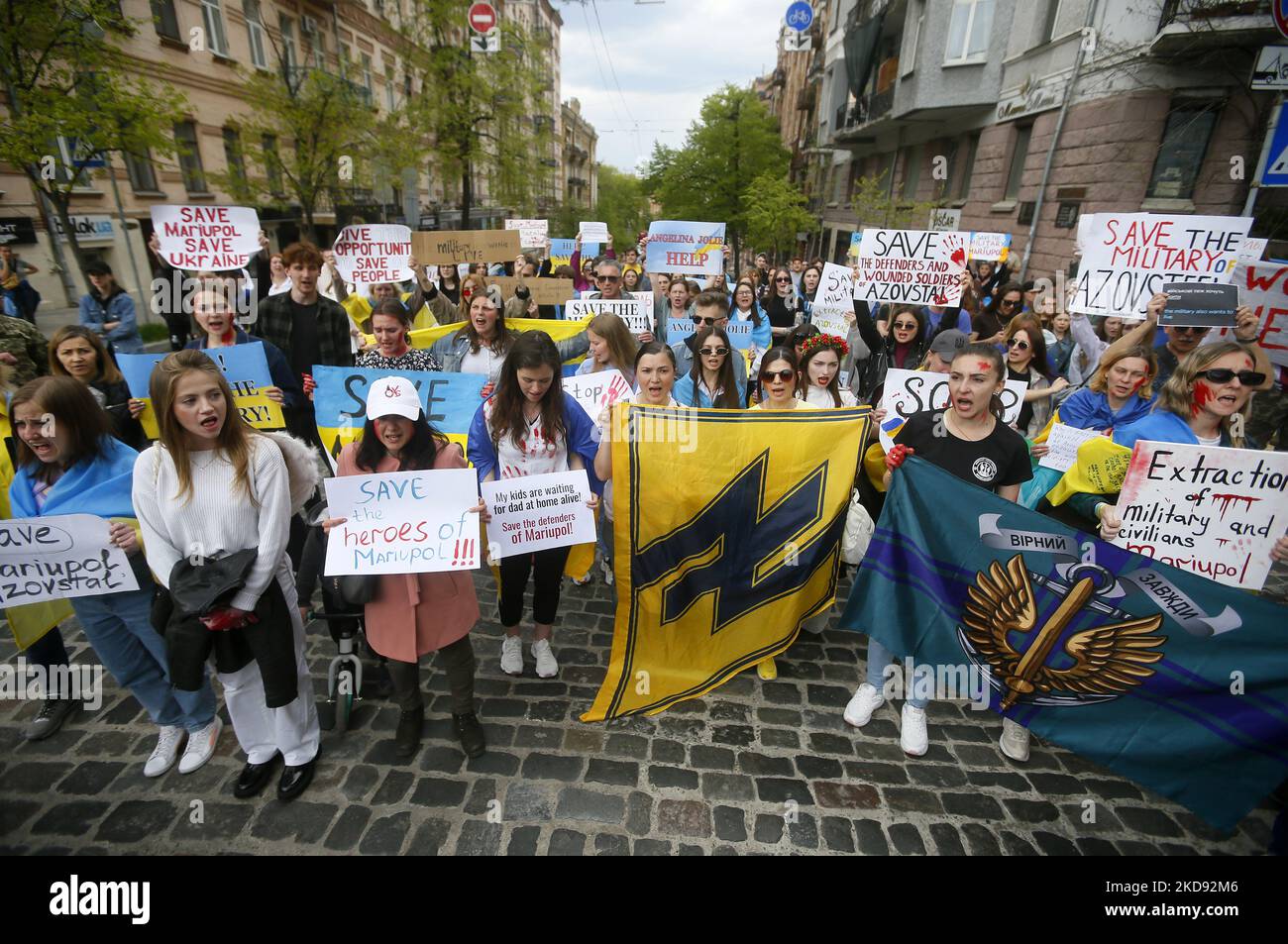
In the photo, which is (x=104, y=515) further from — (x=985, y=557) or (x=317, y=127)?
(x=317, y=127)

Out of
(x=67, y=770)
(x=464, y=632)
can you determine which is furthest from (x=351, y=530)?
(x=67, y=770)

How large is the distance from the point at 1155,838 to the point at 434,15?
25.5 m

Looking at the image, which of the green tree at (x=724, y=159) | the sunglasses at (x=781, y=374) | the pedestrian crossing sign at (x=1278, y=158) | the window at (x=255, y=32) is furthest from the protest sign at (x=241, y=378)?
the green tree at (x=724, y=159)

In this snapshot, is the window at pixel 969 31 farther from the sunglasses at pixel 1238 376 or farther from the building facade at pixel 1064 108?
the sunglasses at pixel 1238 376

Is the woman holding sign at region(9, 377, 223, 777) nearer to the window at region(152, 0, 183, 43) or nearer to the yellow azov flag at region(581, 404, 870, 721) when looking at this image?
the yellow azov flag at region(581, 404, 870, 721)

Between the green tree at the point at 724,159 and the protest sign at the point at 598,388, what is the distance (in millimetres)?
29998

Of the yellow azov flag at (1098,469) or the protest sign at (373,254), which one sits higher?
the protest sign at (373,254)

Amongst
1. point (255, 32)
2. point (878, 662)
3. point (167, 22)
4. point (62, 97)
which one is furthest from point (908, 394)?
point (255, 32)

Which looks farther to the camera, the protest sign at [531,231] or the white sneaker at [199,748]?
the protest sign at [531,231]

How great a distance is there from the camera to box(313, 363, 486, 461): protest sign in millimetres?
4312

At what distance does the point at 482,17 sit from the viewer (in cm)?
1725

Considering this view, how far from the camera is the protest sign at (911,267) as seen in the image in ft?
20.8

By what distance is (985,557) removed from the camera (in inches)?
122

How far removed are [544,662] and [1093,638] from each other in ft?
10.3
